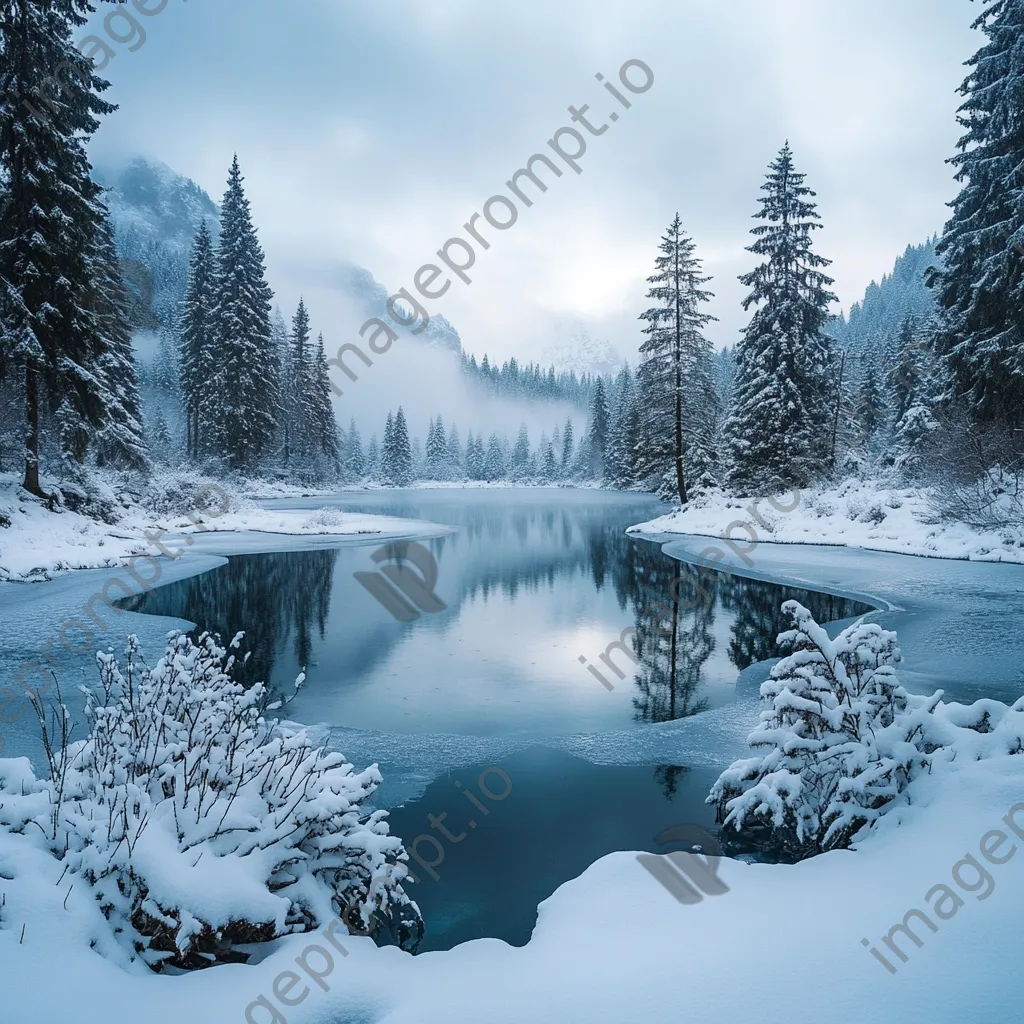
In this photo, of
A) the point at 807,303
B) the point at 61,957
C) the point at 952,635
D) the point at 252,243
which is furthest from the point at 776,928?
the point at 252,243

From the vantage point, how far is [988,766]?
4.14m

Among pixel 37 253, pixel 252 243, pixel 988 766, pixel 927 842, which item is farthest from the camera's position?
pixel 252 243

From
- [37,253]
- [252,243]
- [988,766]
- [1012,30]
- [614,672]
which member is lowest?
[614,672]

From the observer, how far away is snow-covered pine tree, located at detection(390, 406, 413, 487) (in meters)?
91.0

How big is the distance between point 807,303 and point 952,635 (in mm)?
21419

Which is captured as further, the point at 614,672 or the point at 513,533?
the point at 513,533

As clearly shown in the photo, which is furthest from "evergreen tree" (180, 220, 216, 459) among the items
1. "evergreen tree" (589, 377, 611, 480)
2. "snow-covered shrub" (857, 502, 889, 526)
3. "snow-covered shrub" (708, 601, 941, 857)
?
"evergreen tree" (589, 377, 611, 480)

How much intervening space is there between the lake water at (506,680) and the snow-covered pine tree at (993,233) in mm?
9899

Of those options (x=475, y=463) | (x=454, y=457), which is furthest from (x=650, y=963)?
(x=475, y=463)

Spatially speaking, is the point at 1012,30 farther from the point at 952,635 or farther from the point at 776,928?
the point at 776,928

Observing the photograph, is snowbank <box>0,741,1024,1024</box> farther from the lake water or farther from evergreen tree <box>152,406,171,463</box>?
evergreen tree <box>152,406,171,463</box>

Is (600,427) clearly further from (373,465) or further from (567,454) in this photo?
(373,465)
